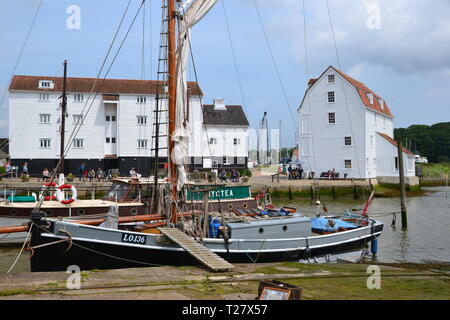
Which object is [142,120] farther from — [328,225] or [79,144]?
[328,225]

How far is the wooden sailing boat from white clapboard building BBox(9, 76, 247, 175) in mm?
34811

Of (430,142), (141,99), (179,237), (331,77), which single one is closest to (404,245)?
(179,237)

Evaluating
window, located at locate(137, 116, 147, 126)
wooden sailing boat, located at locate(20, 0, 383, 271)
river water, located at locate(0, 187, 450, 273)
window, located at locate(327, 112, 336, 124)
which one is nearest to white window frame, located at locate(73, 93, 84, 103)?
window, located at locate(137, 116, 147, 126)

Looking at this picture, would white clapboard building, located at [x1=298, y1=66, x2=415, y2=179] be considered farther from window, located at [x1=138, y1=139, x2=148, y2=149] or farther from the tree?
the tree

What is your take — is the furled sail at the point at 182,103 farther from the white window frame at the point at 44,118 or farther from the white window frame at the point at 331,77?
the white window frame at the point at 44,118

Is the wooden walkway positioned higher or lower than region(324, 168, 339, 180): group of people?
lower

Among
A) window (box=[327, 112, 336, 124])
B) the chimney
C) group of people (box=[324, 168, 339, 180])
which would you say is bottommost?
group of people (box=[324, 168, 339, 180])

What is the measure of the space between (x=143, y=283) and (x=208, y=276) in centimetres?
181

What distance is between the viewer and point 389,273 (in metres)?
12.0

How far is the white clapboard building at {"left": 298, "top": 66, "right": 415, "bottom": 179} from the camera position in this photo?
159ft

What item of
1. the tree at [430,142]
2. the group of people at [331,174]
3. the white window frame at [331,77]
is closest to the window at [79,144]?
the group of people at [331,174]

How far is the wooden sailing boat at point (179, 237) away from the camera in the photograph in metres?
12.7

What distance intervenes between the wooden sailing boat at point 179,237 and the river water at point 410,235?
10.0ft

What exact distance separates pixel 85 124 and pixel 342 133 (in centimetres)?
3149
